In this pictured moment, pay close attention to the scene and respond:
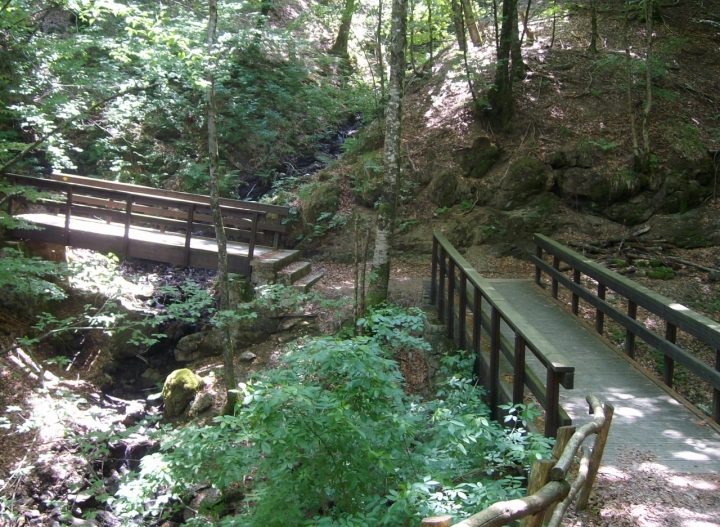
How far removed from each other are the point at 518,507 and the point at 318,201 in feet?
35.7

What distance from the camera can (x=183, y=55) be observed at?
707 centimetres

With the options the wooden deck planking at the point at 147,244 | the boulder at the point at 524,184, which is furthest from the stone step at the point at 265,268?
the boulder at the point at 524,184

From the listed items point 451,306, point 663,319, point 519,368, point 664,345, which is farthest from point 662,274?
point 519,368

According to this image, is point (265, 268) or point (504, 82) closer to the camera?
point (265, 268)

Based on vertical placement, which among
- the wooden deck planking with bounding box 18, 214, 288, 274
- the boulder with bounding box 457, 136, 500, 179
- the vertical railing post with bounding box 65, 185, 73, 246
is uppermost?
the boulder with bounding box 457, 136, 500, 179

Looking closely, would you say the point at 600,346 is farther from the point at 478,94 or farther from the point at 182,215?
the point at 182,215

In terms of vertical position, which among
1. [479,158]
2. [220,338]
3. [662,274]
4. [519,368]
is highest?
[479,158]

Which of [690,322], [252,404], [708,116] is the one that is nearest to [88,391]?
[252,404]

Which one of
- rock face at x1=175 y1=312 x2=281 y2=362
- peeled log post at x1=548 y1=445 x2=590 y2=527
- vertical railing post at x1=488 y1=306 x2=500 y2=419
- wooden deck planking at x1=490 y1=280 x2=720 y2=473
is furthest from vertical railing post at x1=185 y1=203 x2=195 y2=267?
peeled log post at x1=548 y1=445 x2=590 y2=527

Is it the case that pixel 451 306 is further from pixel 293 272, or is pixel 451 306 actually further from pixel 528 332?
pixel 293 272

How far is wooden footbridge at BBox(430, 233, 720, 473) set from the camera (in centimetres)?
410

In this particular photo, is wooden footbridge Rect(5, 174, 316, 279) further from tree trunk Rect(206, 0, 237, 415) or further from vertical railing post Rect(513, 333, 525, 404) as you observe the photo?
vertical railing post Rect(513, 333, 525, 404)

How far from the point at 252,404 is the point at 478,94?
1132 cm

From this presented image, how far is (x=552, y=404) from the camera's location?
388 centimetres
